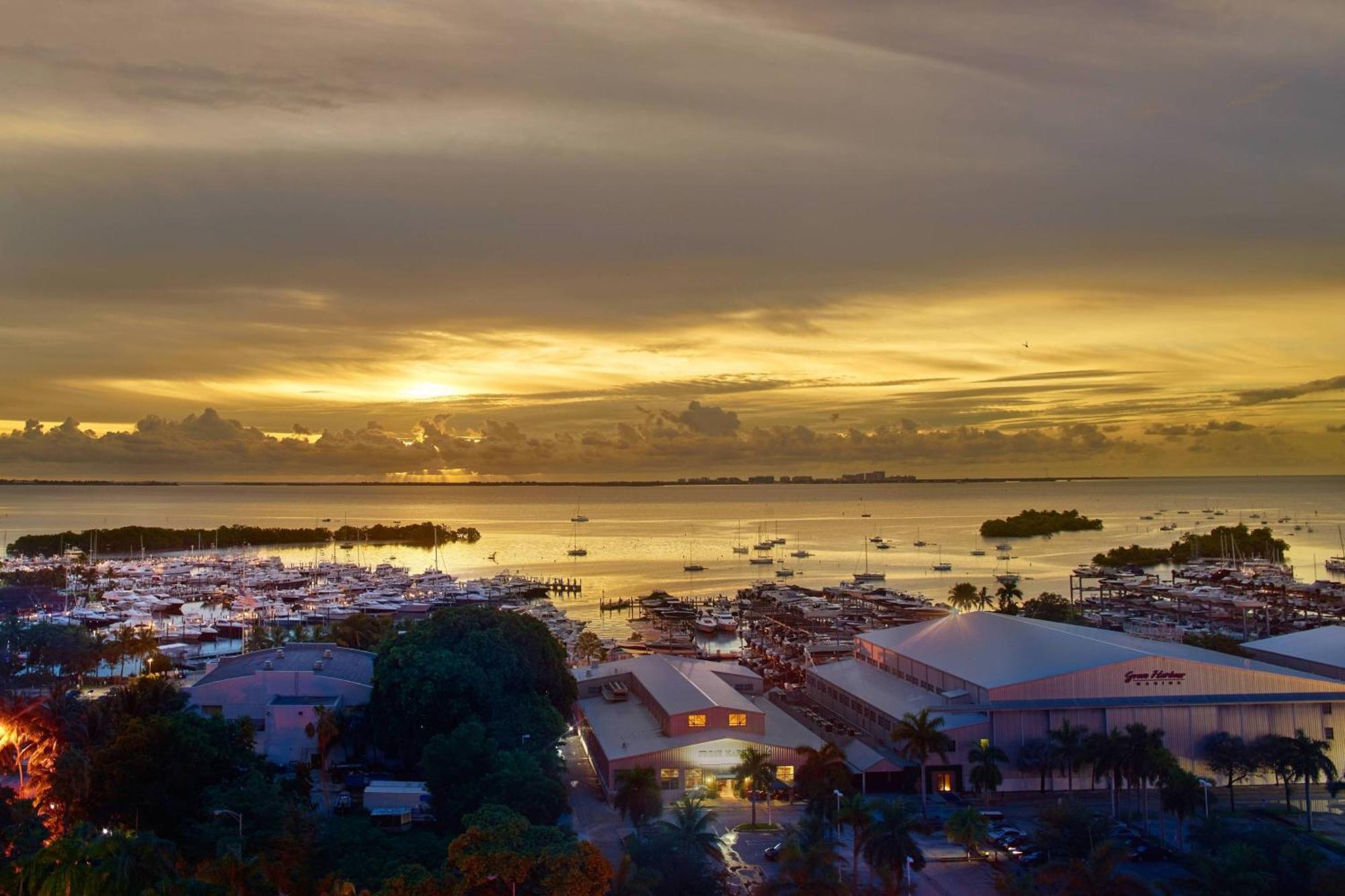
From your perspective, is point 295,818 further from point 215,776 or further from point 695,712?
point 695,712

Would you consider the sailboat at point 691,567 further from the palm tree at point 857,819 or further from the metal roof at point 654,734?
the palm tree at point 857,819

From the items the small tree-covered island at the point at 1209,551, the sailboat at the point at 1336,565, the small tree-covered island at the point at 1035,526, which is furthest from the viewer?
the small tree-covered island at the point at 1035,526

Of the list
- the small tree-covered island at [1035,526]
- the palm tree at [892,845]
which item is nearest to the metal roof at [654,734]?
the palm tree at [892,845]

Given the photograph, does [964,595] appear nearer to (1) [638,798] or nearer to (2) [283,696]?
(1) [638,798]

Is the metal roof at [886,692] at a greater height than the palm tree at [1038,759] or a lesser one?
greater

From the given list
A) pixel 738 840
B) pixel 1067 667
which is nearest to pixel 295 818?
pixel 738 840

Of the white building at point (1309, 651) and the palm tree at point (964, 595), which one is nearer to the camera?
the white building at point (1309, 651)
